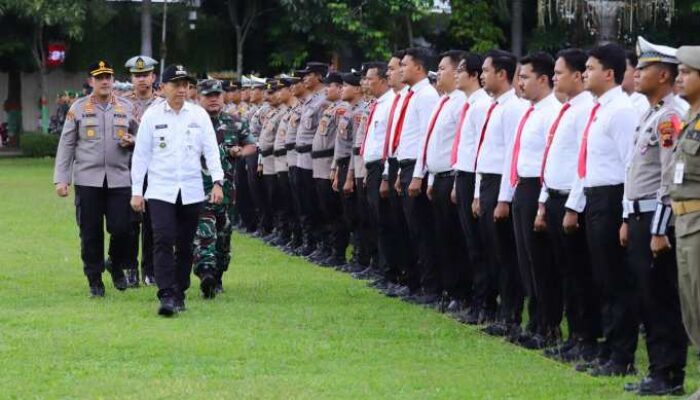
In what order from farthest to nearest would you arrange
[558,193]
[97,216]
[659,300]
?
[97,216]
[558,193]
[659,300]

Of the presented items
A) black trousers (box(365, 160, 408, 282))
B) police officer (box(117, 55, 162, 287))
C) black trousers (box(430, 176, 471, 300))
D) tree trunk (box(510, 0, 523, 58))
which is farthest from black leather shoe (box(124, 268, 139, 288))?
tree trunk (box(510, 0, 523, 58))

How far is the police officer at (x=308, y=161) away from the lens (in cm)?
1936

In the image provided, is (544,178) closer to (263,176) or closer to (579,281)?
(579,281)

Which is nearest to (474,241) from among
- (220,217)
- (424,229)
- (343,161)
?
(424,229)

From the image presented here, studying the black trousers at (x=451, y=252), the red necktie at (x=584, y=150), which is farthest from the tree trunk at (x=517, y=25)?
the red necktie at (x=584, y=150)

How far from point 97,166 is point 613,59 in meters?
5.89

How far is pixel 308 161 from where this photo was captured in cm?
1962

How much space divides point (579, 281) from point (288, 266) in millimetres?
7618

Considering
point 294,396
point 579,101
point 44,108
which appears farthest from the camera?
point 44,108

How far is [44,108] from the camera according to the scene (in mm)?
48594

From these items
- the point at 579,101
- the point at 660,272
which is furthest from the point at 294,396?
the point at 579,101

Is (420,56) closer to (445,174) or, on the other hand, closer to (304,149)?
(445,174)

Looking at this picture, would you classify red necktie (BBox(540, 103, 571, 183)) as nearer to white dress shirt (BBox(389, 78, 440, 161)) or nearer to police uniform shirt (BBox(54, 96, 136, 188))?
white dress shirt (BBox(389, 78, 440, 161))

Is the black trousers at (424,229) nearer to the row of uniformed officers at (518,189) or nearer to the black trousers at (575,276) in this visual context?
the row of uniformed officers at (518,189)
